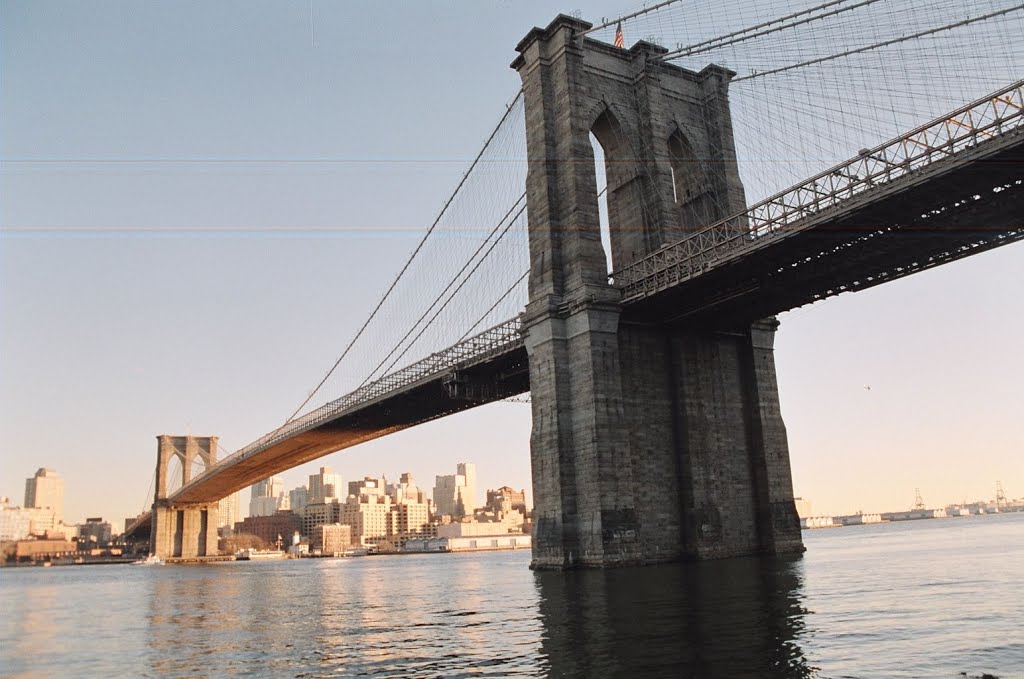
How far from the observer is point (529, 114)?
44.5 m

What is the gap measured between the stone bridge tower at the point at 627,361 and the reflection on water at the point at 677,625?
659 cm

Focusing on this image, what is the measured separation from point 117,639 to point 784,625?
16994 millimetres

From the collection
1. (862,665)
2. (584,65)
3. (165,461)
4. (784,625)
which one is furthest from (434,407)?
(165,461)

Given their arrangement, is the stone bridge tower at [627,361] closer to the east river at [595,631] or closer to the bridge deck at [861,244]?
the bridge deck at [861,244]

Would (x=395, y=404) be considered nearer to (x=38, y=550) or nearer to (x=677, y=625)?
(x=677, y=625)

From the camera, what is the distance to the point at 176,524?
130500 millimetres

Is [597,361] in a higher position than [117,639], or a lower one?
higher

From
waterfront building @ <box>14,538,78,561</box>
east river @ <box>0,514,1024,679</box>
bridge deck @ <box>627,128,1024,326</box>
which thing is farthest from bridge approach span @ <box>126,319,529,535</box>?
waterfront building @ <box>14,538,78,561</box>

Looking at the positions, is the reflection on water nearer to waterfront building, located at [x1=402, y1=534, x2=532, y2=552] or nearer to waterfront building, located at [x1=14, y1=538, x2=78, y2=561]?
waterfront building, located at [x1=402, y1=534, x2=532, y2=552]

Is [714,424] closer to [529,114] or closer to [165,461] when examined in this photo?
[529,114]

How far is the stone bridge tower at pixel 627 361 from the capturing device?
38.9 m

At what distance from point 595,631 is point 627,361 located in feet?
75.8

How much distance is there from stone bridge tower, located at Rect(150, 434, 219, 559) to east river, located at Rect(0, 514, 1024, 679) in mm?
96261

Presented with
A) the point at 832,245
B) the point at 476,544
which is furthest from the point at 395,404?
the point at 476,544
